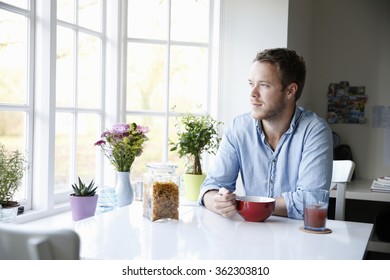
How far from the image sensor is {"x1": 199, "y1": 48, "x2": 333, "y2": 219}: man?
1929mm

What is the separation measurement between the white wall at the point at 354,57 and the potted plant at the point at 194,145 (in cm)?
106

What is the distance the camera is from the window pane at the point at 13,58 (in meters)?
2.10

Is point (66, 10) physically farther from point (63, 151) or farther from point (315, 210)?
point (315, 210)

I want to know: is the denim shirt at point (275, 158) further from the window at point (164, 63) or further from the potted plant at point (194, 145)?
the window at point (164, 63)

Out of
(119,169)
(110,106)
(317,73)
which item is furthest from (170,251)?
(317,73)

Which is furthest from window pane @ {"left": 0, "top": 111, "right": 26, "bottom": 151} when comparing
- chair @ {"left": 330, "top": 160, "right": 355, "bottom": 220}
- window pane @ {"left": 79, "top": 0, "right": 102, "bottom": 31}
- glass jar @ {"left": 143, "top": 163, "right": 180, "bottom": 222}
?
chair @ {"left": 330, "top": 160, "right": 355, "bottom": 220}

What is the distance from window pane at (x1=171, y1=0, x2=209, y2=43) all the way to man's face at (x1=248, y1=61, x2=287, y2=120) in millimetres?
1234

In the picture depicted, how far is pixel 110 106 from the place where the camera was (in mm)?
2949

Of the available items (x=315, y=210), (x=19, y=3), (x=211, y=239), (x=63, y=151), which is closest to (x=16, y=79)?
(x=19, y=3)

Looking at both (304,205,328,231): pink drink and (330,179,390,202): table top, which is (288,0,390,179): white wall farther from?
(304,205,328,231): pink drink

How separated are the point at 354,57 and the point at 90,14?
209cm

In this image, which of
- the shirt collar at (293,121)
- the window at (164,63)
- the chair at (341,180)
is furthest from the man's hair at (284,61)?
the window at (164,63)
